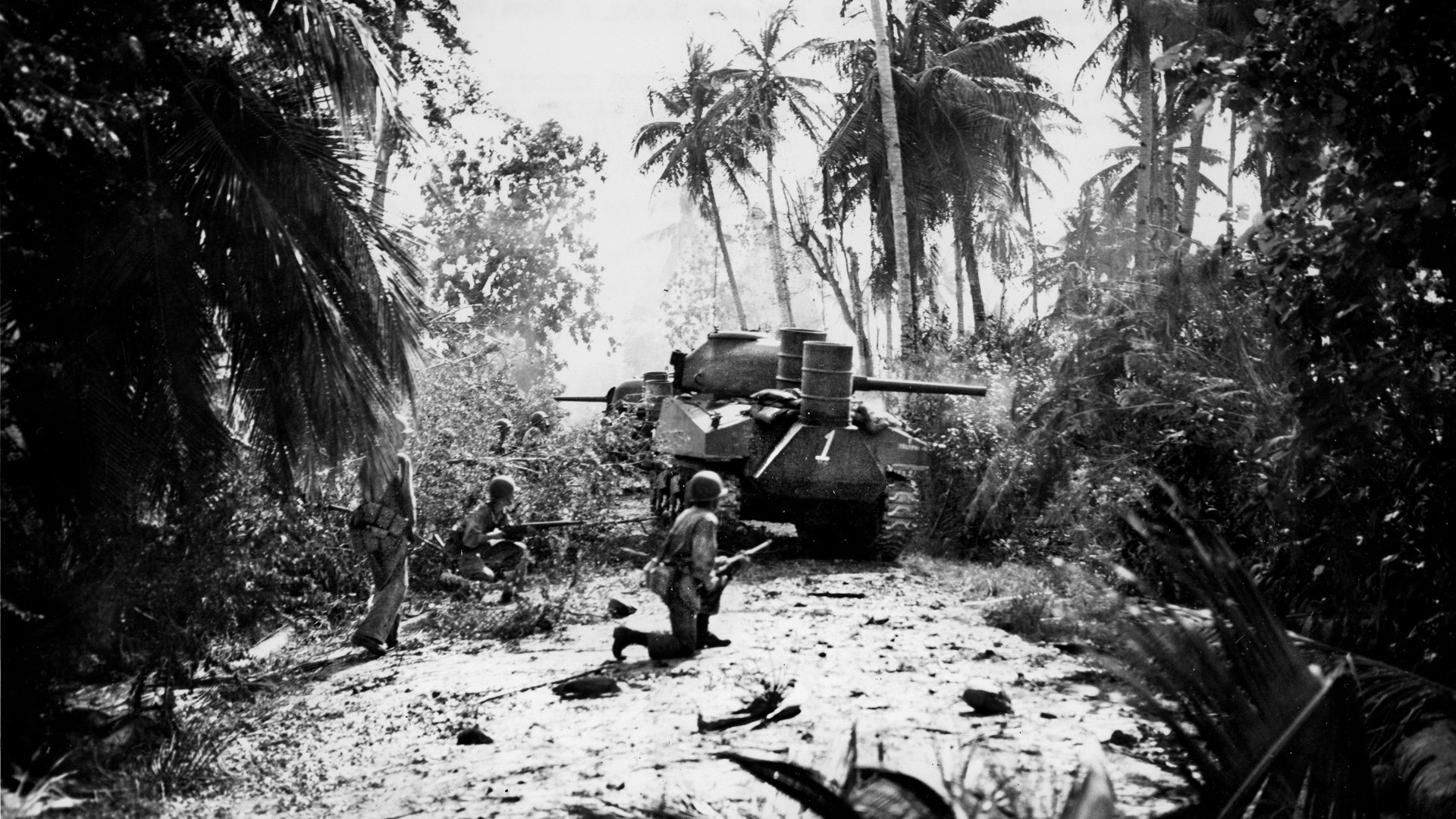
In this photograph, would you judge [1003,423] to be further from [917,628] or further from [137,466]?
[137,466]

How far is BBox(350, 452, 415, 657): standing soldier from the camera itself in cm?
859

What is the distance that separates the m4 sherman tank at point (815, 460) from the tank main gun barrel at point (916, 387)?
25 millimetres

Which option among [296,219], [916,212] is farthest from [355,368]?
[916,212]

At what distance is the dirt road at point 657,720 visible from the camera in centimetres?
507

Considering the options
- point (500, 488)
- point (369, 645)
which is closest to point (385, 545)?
point (369, 645)

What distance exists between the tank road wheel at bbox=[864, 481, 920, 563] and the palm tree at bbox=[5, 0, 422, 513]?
253 inches

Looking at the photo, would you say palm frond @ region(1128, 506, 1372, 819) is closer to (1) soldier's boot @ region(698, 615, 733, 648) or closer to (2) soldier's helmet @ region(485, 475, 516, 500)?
(1) soldier's boot @ region(698, 615, 733, 648)

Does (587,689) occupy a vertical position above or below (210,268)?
below

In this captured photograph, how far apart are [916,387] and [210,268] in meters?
8.82

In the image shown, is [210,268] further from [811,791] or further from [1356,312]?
[811,791]

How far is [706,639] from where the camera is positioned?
834 cm

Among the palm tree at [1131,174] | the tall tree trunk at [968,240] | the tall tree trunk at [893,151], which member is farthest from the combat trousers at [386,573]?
the palm tree at [1131,174]

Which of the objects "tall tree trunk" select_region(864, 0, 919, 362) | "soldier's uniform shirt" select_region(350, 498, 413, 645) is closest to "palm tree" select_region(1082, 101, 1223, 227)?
→ "tall tree trunk" select_region(864, 0, 919, 362)

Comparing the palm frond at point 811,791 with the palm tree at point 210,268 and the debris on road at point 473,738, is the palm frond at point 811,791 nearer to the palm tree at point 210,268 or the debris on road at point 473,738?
the palm tree at point 210,268
